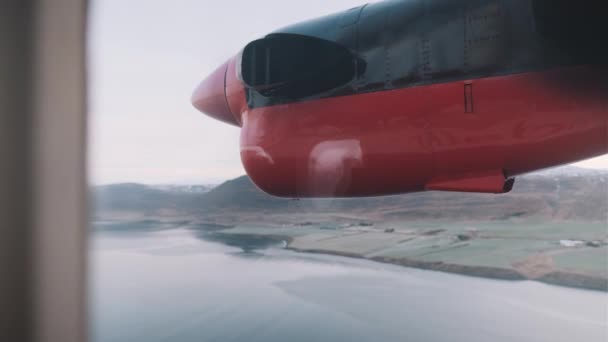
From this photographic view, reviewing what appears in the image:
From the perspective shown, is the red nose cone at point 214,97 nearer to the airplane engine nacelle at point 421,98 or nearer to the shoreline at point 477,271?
the airplane engine nacelle at point 421,98

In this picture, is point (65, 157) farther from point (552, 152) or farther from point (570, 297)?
point (570, 297)

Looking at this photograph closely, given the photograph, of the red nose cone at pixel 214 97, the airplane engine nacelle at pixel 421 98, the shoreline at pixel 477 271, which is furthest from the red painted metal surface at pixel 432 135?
the shoreline at pixel 477 271

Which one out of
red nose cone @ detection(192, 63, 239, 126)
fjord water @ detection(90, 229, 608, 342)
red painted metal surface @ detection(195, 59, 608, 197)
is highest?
red nose cone @ detection(192, 63, 239, 126)

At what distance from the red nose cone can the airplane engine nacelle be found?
162 millimetres

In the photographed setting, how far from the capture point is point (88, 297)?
0.93m

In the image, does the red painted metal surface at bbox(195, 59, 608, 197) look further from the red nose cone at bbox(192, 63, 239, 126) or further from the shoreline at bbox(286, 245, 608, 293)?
the shoreline at bbox(286, 245, 608, 293)

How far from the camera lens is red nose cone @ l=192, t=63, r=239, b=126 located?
1.53m

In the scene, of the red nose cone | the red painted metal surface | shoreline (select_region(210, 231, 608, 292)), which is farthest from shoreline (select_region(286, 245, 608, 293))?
the red nose cone

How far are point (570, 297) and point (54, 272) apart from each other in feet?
14.2

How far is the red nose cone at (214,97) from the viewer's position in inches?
60.1

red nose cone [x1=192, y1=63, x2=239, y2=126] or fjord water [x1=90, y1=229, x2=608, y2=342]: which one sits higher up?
red nose cone [x1=192, y1=63, x2=239, y2=126]

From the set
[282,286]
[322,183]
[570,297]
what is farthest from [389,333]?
[322,183]

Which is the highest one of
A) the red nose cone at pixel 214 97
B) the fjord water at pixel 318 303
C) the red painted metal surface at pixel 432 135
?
the red nose cone at pixel 214 97

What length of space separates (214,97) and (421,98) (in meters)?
0.84
